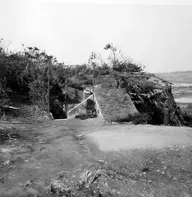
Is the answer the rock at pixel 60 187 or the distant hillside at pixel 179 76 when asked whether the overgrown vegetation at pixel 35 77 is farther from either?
the distant hillside at pixel 179 76

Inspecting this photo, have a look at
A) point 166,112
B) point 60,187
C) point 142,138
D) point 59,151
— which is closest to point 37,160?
point 59,151

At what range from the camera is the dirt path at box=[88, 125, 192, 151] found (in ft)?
17.2

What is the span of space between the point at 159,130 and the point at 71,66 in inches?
351

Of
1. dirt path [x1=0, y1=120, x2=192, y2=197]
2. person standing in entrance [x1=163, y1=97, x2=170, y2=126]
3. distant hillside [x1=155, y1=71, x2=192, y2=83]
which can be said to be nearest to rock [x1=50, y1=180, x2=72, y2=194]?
dirt path [x1=0, y1=120, x2=192, y2=197]

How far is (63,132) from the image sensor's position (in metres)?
7.25

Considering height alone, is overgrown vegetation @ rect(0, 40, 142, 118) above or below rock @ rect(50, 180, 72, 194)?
above

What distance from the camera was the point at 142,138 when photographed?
18.8 feet

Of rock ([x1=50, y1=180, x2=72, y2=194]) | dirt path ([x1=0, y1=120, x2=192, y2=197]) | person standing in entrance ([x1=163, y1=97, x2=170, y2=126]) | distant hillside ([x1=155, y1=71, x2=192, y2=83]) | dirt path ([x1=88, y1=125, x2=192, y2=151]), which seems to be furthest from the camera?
distant hillside ([x1=155, y1=71, x2=192, y2=83])

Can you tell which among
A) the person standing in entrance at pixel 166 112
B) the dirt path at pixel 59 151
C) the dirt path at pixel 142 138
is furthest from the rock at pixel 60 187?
the person standing in entrance at pixel 166 112

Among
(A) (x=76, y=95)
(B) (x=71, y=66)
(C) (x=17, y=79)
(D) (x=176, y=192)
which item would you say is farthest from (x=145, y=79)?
(D) (x=176, y=192)

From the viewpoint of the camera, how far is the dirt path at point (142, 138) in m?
5.24

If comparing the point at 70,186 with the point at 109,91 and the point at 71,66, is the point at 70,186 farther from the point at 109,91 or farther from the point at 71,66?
the point at 71,66

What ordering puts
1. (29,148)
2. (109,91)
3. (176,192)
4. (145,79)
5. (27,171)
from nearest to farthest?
A: (176,192), (27,171), (29,148), (109,91), (145,79)

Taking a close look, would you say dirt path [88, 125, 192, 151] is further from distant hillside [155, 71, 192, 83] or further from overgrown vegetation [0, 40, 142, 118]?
distant hillside [155, 71, 192, 83]
